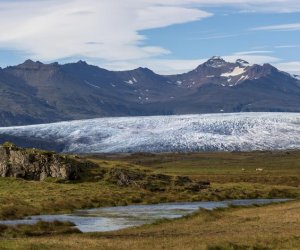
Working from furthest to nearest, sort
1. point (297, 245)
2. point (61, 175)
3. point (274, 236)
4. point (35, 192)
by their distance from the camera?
1. point (61, 175)
2. point (35, 192)
3. point (274, 236)
4. point (297, 245)

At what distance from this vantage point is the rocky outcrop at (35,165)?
81875mm

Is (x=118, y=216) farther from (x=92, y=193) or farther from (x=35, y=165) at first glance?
(x=35, y=165)

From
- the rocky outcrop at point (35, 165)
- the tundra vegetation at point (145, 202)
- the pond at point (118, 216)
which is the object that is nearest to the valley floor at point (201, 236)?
the tundra vegetation at point (145, 202)

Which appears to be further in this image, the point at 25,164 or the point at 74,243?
the point at 25,164

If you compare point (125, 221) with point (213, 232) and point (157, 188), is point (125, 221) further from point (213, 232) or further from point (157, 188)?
point (157, 188)

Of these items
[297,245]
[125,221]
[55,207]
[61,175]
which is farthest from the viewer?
[61,175]

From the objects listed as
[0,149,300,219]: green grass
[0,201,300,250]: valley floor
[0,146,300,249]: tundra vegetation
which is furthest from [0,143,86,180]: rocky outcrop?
[0,201,300,250]: valley floor

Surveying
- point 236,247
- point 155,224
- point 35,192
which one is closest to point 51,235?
point 155,224

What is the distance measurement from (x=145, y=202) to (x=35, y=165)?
17297mm

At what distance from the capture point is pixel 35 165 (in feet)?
275

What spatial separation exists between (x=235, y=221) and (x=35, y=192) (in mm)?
30221

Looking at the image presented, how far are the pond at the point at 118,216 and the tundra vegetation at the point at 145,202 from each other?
7.73ft

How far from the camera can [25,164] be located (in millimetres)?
82812

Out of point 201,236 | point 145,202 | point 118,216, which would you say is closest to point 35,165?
point 145,202
